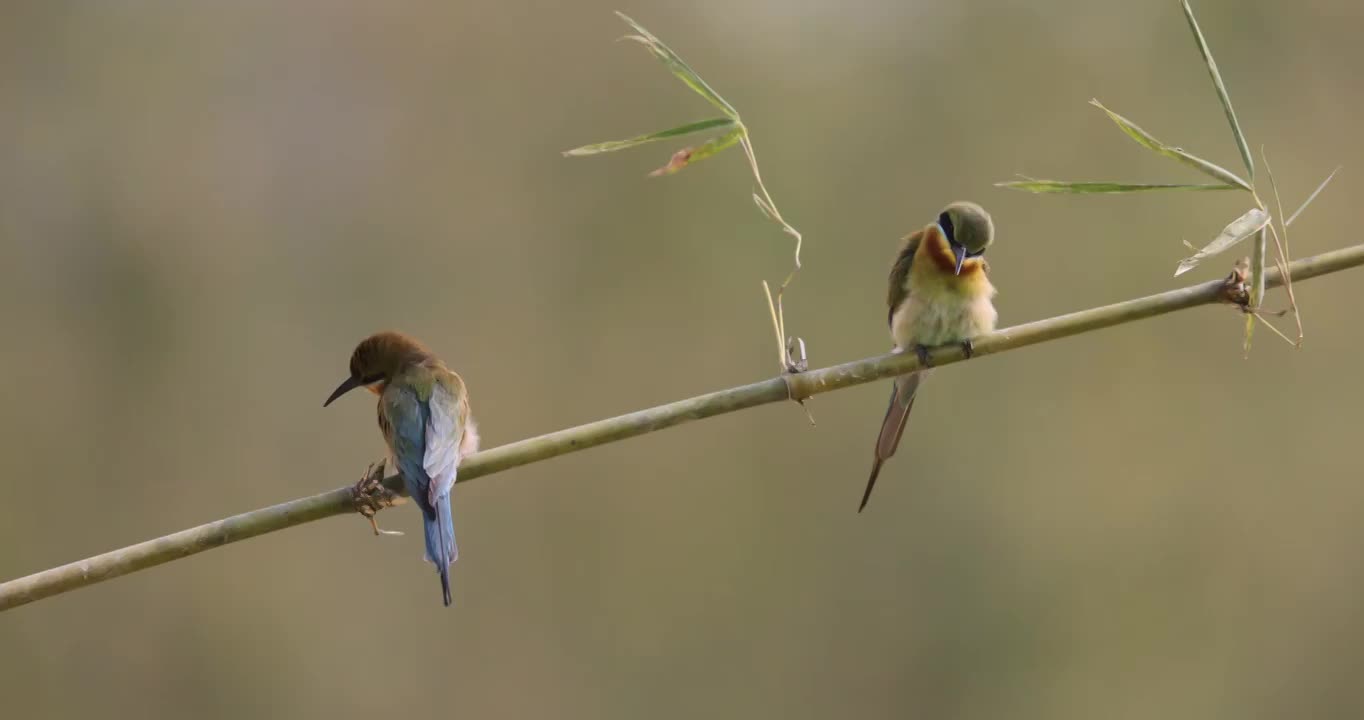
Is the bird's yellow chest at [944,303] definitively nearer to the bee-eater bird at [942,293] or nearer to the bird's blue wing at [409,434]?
the bee-eater bird at [942,293]

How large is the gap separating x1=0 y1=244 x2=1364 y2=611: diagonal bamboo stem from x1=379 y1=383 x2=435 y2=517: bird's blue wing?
1.31 ft

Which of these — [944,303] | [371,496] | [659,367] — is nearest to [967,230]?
[944,303]

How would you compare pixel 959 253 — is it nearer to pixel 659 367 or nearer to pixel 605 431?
pixel 605 431

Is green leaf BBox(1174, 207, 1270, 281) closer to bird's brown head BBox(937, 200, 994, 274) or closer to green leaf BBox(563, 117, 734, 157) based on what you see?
green leaf BBox(563, 117, 734, 157)

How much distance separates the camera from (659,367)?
359 cm

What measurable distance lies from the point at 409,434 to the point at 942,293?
90 cm

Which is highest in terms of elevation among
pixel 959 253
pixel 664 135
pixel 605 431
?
pixel 664 135

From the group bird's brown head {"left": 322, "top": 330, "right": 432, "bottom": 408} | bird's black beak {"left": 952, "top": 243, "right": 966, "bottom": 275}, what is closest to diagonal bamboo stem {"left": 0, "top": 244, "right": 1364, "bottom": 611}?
bird's black beak {"left": 952, "top": 243, "right": 966, "bottom": 275}

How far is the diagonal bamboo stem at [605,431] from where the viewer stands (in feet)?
3.79

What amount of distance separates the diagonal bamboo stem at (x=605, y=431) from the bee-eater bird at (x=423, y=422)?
22 cm

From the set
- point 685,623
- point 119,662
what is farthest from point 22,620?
point 685,623

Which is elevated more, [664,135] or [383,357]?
[664,135]

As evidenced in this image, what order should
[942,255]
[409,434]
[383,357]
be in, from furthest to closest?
[383,357], [942,255], [409,434]

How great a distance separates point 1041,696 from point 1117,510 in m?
0.62
